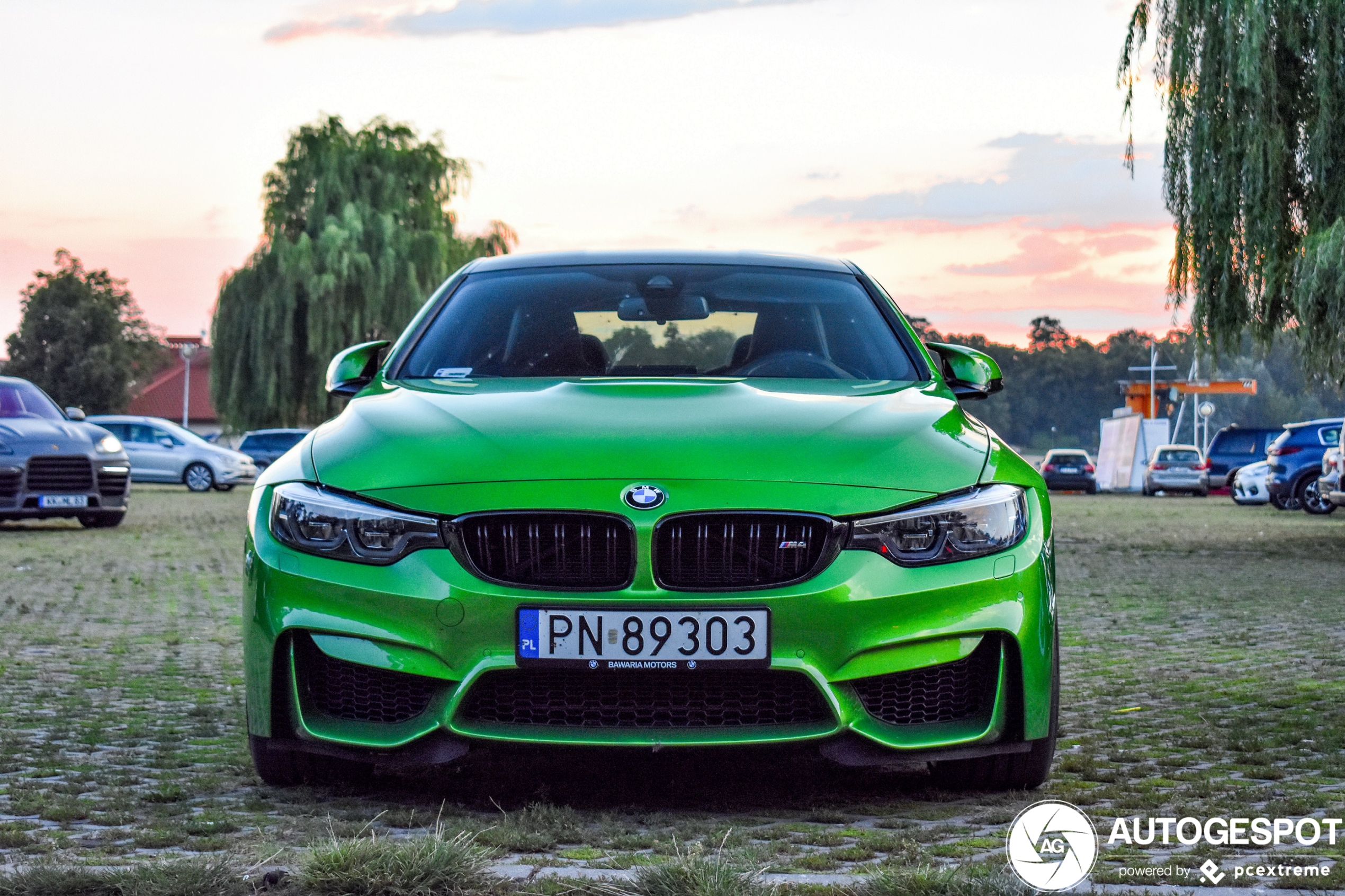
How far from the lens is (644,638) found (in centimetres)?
385

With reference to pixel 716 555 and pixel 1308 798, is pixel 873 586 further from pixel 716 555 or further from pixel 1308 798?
pixel 1308 798

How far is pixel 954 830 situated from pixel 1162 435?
48893 mm

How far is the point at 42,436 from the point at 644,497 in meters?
16.0

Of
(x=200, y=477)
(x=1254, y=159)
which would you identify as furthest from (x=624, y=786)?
(x=200, y=477)

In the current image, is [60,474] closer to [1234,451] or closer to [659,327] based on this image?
[659,327]

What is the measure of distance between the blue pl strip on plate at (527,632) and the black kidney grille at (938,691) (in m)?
0.79

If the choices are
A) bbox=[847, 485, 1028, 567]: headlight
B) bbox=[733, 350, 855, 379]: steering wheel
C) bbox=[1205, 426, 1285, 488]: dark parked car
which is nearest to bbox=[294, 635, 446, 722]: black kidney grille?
→ bbox=[847, 485, 1028, 567]: headlight

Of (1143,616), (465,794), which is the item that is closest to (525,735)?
(465,794)

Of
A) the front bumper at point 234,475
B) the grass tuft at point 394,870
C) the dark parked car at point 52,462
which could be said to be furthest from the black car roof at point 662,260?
the front bumper at point 234,475

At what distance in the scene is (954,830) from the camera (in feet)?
12.7

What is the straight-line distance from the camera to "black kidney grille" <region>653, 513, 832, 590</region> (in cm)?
390

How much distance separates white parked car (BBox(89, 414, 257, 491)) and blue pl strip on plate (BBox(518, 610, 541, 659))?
34232mm

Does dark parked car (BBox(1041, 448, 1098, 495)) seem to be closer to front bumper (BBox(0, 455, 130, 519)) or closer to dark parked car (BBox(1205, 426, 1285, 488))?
dark parked car (BBox(1205, 426, 1285, 488))

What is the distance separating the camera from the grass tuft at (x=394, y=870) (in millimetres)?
3135
